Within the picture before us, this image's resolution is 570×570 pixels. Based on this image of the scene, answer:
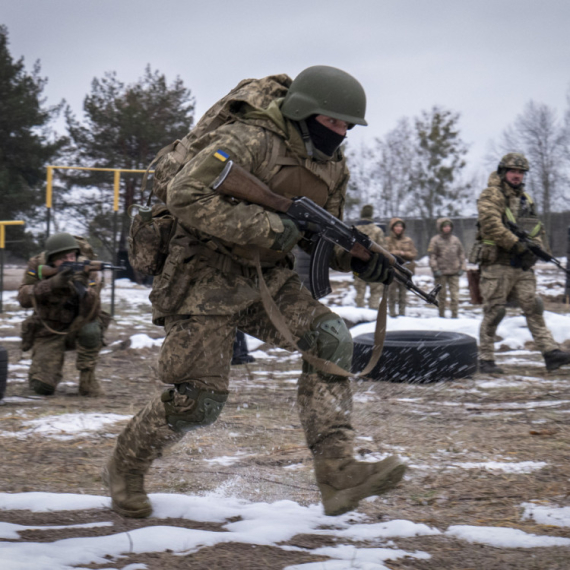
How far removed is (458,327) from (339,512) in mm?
6258

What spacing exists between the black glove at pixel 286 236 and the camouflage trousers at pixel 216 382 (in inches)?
11.0

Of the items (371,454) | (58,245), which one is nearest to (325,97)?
(371,454)

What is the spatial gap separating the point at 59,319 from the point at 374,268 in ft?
11.9

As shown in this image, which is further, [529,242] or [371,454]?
[529,242]

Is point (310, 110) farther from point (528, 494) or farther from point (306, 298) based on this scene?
point (528, 494)

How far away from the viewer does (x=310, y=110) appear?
9.68ft

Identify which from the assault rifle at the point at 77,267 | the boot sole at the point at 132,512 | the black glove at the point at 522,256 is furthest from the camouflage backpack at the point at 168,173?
the black glove at the point at 522,256

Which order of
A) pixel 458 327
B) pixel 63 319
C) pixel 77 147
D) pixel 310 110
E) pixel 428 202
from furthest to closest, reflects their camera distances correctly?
1. pixel 428 202
2. pixel 77 147
3. pixel 458 327
4. pixel 63 319
5. pixel 310 110

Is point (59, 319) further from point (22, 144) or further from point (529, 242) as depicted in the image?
point (22, 144)

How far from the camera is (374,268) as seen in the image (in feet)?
10.9

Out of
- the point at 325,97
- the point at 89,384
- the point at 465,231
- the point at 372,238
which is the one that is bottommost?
the point at 89,384

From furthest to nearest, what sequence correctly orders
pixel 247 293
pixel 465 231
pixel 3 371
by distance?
pixel 465 231 → pixel 3 371 → pixel 247 293

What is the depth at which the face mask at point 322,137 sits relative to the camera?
3.01m

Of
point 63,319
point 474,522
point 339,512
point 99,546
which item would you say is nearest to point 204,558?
point 99,546
